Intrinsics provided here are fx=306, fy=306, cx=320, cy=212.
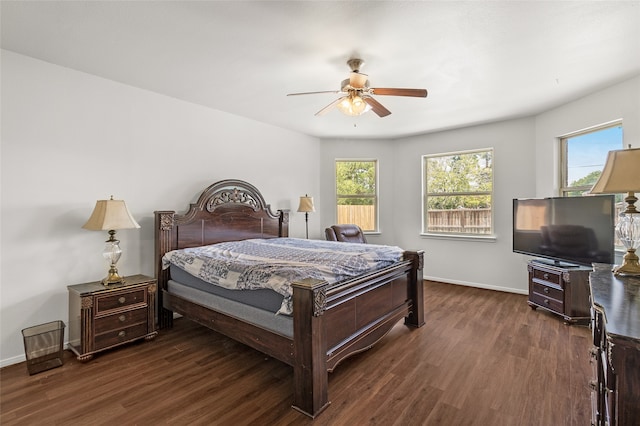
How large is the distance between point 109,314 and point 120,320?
0.11 m

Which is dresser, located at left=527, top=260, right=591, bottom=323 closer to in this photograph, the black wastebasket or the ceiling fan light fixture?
the ceiling fan light fixture

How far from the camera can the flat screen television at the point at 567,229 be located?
3186 millimetres

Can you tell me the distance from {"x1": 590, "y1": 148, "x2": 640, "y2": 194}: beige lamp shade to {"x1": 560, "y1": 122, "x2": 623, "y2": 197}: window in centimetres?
224

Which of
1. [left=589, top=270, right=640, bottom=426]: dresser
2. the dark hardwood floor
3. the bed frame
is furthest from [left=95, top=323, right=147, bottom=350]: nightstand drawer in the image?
[left=589, top=270, right=640, bottom=426]: dresser

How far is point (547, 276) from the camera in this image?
3.64 meters

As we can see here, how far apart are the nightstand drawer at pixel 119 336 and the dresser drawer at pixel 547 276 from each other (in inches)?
175

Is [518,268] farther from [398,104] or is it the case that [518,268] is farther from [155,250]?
[155,250]

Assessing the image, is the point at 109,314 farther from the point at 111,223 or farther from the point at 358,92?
the point at 358,92

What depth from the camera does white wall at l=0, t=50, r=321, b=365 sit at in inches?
102

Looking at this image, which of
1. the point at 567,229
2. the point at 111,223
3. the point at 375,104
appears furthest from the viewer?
the point at 567,229

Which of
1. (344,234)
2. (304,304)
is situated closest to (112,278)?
(304,304)

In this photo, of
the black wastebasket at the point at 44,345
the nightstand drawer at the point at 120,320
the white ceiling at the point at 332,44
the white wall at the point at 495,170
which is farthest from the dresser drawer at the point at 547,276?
the black wastebasket at the point at 44,345

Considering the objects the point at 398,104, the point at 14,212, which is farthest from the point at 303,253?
the point at 14,212

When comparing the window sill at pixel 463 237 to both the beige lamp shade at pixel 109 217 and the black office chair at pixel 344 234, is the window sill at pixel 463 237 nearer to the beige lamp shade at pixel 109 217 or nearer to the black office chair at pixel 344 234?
the black office chair at pixel 344 234
